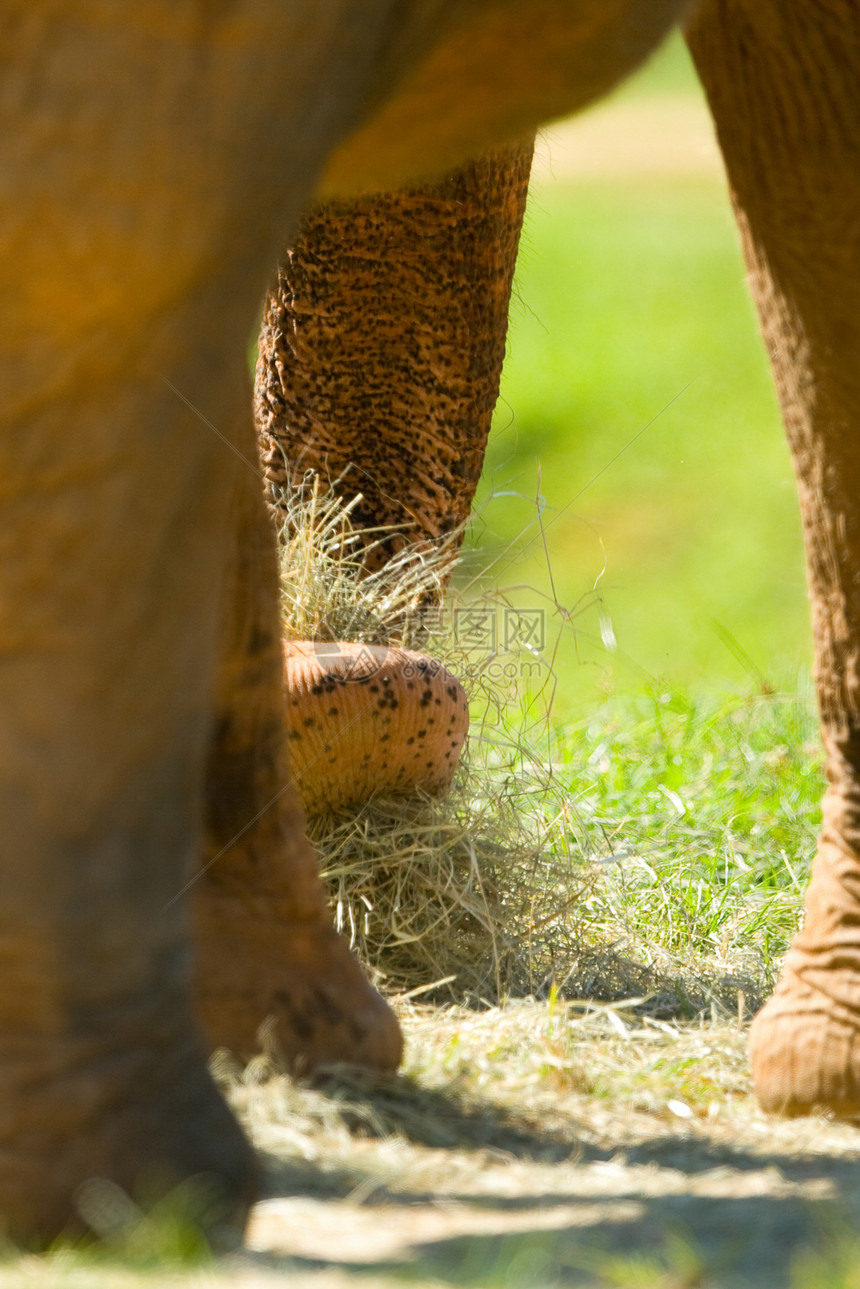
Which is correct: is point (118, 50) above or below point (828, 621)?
above

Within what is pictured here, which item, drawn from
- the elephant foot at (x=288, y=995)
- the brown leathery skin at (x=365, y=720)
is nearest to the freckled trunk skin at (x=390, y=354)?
the brown leathery skin at (x=365, y=720)

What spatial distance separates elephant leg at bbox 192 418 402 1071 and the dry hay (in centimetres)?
32

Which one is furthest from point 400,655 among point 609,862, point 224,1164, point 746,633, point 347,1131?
point 746,633

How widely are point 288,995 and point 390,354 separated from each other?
39.0 inches

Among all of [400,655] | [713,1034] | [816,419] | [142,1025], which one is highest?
[816,419]

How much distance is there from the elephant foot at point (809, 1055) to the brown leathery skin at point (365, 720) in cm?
55

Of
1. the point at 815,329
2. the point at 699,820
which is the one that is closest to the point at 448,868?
the point at 699,820

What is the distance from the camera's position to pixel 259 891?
1178mm

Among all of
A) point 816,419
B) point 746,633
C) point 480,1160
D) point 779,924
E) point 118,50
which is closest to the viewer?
point 118,50

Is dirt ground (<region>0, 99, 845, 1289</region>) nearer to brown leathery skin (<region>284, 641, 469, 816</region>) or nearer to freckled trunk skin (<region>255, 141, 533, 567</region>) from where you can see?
brown leathery skin (<region>284, 641, 469, 816</region>)

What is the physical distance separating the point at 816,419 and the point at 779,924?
760mm

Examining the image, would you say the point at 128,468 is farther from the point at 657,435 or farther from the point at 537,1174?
the point at 657,435

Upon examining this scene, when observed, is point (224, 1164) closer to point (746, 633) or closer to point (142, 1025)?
point (142, 1025)

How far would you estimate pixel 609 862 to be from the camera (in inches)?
72.8
